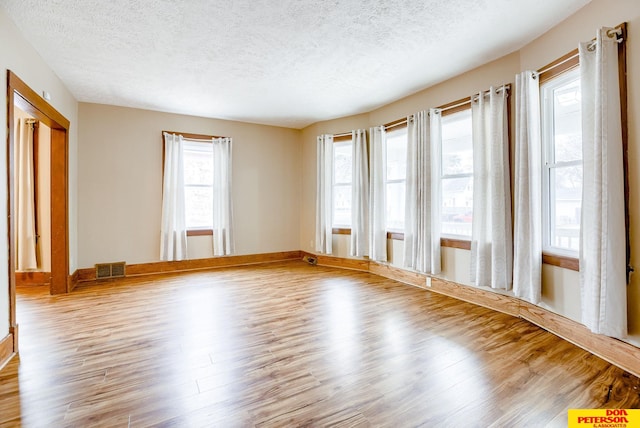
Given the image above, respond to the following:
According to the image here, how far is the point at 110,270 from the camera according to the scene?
464 cm

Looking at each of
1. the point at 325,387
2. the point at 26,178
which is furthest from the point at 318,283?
the point at 26,178

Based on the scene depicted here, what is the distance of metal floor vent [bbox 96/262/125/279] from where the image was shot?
180 inches

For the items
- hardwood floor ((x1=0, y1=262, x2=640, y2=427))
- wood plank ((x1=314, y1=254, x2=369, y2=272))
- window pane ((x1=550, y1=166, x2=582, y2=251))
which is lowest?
hardwood floor ((x1=0, y1=262, x2=640, y2=427))

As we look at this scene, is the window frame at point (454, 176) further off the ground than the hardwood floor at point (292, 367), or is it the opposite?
the window frame at point (454, 176)

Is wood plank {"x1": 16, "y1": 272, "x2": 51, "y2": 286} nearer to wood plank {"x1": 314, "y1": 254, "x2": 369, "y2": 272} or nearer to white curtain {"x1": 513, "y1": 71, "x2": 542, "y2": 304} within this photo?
wood plank {"x1": 314, "y1": 254, "x2": 369, "y2": 272}

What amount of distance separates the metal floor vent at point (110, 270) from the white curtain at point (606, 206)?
5796 mm

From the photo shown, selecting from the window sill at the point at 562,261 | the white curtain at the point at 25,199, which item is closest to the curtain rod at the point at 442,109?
the window sill at the point at 562,261

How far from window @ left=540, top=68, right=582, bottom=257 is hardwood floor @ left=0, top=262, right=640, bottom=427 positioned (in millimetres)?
936

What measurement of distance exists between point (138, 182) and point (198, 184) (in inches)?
36.5

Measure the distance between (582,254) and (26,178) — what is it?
6.63 meters

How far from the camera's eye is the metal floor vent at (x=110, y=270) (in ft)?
15.0

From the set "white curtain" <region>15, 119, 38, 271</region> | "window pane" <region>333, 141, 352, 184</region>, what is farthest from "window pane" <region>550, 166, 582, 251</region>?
"white curtain" <region>15, 119, 38, 271</region>

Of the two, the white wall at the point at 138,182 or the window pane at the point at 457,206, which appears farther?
the white wall at the point at 138,182

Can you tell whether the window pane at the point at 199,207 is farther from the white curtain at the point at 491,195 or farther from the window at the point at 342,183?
the white curtain at the point at 491,195
